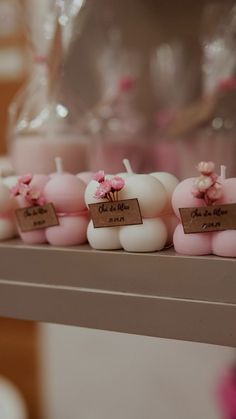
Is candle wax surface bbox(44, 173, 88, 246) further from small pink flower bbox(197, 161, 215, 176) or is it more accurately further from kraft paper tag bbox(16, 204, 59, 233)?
small pink flower bbox(197, 161, 215, 176)

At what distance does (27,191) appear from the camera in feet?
1.87

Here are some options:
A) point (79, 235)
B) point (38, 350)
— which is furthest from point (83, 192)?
point (38, 350)

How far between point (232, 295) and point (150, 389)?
717 millimetres

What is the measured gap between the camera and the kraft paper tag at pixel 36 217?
1.88 feet

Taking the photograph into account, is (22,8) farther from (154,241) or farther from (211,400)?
(211,400)

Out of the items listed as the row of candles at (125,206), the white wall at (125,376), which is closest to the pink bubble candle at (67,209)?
the row of candles at (125,206)

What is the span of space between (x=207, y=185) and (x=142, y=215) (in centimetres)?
8

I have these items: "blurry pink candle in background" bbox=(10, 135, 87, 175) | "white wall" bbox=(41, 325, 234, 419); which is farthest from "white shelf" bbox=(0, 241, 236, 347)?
"white wall" bbox=(41, 325, 234, 419)

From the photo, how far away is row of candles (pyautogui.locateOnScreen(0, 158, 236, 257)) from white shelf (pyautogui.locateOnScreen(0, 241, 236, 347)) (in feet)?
0.06

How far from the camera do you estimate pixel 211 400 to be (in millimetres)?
1049

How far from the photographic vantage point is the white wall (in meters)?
1.06

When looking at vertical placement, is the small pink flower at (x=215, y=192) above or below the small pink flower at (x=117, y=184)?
below

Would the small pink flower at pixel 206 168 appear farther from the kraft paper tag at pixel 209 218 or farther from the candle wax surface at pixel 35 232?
the candle wax surface at pixel 35 232

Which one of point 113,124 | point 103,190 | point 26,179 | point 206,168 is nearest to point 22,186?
point 26,179
